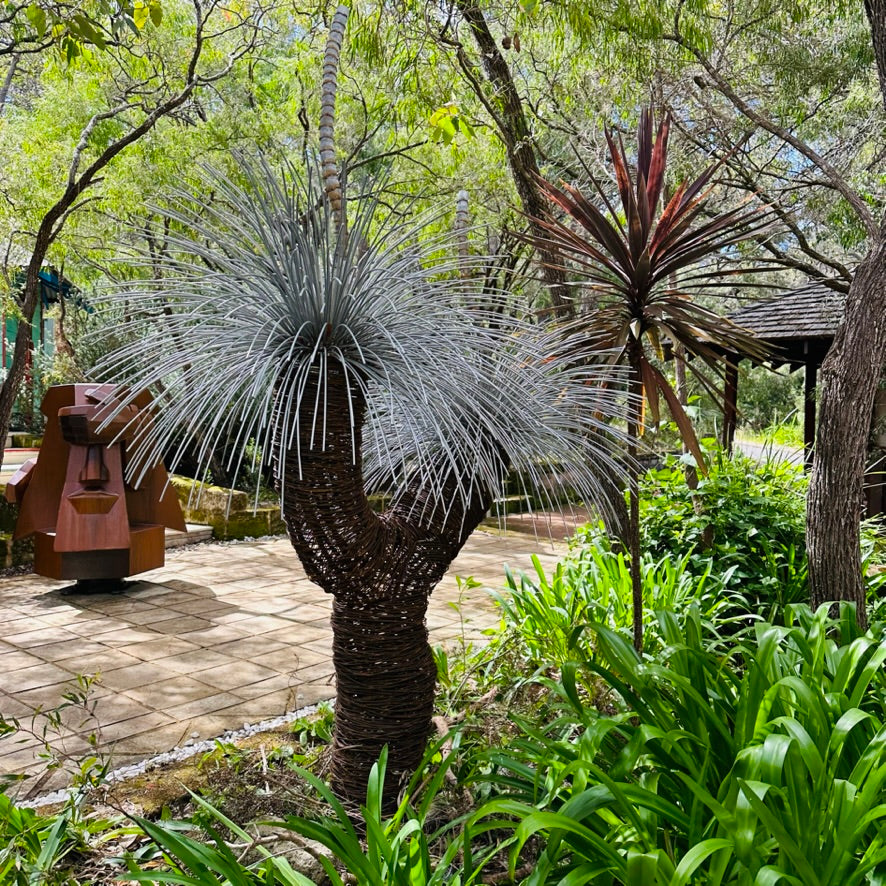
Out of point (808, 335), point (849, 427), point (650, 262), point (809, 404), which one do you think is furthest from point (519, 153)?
point (809, 404)

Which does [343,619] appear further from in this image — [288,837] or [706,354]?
[706,354]

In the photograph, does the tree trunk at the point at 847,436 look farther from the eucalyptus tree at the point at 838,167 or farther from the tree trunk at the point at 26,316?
the tree trunk at the point at 26,316

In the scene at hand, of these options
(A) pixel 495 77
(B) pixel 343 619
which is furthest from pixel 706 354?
(A) pixel 495 77

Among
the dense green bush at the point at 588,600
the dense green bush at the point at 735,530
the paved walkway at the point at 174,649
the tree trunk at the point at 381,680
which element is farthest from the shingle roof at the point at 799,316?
the tree trunk at the point at 381,680

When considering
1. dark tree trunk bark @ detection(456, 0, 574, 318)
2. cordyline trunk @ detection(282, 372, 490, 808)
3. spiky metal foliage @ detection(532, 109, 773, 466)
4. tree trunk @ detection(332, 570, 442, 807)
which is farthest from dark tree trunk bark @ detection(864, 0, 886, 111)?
tree trunk @ detection(332, 570, 442, 807)

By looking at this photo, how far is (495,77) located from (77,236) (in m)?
5.58

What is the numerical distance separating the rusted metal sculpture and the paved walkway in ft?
0.71

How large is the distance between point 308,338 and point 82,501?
148 inches

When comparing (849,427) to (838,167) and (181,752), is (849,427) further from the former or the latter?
(838,167)

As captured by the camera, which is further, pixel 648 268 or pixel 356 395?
pixel 648 268

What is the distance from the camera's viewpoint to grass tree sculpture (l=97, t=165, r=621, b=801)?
1787mm

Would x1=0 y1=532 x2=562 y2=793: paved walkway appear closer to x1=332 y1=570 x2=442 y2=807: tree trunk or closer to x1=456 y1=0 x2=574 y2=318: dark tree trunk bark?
x1=332 y1=570 x2=442 y2=807: tree trunk

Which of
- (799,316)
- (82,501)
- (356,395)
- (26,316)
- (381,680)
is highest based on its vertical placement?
(799,316)

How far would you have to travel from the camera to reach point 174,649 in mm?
4133
